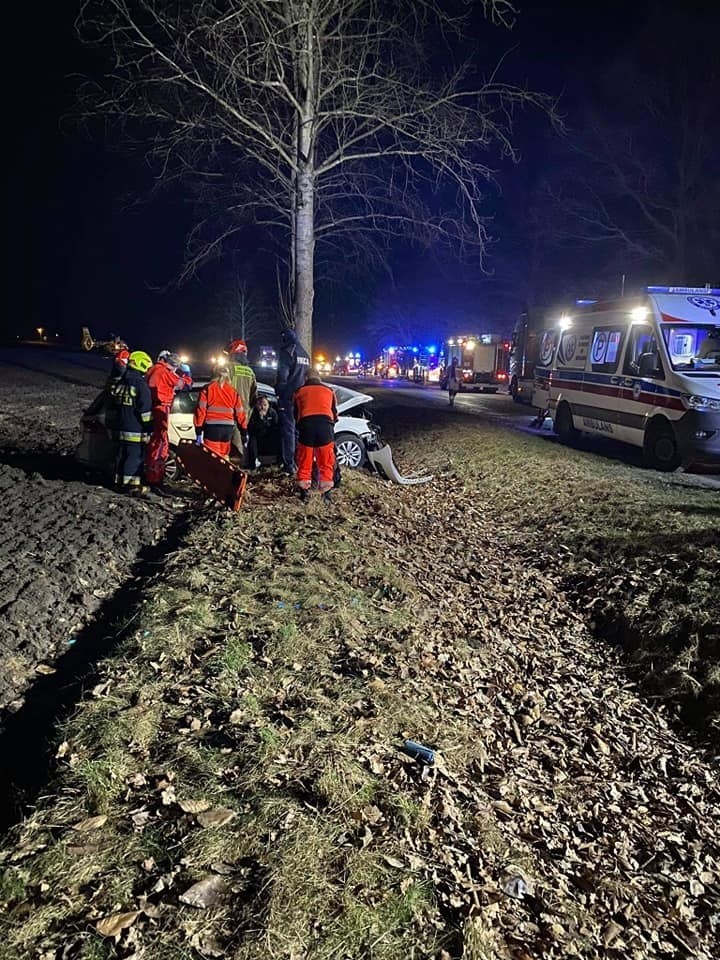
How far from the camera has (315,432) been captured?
764cm

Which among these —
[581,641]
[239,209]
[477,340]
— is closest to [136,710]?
[581,641]

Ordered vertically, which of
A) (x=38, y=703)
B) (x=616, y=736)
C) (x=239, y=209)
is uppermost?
(x=239, y=209)

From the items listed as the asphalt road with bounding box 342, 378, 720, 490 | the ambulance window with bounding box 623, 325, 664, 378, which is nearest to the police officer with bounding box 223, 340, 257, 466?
the asphalt road with bounding box 342, 378, 720, 490

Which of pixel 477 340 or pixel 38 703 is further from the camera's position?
pixel 477 340

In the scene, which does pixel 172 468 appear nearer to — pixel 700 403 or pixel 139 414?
pixel 139 414

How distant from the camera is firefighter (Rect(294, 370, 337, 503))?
761cm

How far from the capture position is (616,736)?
4512 millimetres

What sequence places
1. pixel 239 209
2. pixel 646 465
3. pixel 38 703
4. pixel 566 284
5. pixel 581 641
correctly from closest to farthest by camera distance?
pixel 38 703 → pixel 581 641 → pixel 646 465 → pixel 239 209 → pixel 566 284

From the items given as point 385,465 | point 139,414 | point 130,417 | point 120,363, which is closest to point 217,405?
point 139,414

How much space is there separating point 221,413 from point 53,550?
2.65 meters

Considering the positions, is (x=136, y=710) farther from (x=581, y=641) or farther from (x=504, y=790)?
(x=581, y=641)

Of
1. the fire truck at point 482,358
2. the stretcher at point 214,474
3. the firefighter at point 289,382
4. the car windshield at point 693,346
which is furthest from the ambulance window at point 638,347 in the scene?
the fire truck at point 482,358

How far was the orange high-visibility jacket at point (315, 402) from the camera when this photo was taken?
299 inches

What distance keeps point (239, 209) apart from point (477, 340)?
2082 centimetres
